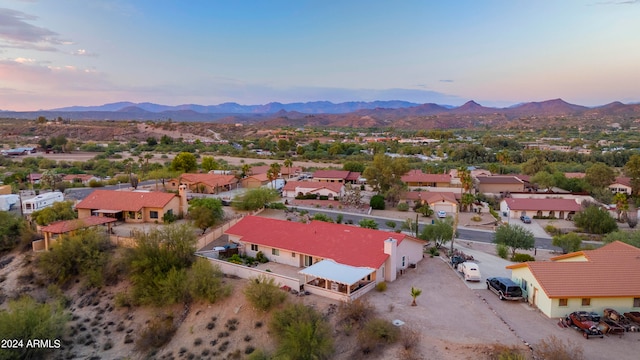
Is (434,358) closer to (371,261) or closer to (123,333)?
(371,261)

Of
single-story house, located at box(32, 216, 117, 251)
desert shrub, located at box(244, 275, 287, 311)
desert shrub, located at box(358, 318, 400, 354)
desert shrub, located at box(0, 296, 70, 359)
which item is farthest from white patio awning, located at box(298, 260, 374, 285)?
single-story house, located at box(32, 216, 117, 251)

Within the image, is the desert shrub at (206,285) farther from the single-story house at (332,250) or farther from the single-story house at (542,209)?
the single-story house at (542,209)

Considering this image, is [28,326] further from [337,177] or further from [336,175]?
[336,175]

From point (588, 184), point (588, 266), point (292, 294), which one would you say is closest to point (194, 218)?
point (292, 294)

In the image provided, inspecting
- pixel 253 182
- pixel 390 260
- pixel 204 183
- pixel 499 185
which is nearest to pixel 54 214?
pixel 204 183

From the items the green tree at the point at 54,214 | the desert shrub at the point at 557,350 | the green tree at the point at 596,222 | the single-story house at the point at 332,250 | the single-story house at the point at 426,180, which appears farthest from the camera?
the single-story house at the point at 426,180

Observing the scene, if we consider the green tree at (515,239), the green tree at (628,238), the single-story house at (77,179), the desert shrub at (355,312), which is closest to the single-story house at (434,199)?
the green tree at (515,239)

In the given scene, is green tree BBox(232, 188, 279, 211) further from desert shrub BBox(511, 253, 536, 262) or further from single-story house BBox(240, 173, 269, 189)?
desert shrub BBox(511, 253, 536, 262)
